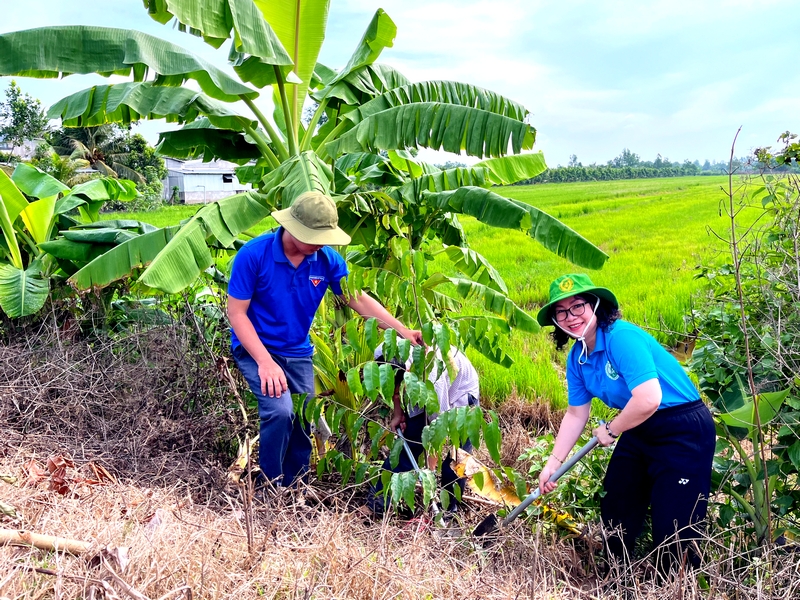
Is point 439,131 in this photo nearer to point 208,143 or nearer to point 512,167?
point 512,167

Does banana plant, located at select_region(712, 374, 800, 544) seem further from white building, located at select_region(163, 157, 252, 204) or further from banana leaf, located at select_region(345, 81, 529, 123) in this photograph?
white building, located at select_region(163, 157, 252, 204)

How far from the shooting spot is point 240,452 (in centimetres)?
344

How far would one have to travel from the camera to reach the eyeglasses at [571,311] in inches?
93.4

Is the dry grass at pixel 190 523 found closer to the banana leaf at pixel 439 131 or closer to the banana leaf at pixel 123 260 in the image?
the banana leaf at pixel 123 260

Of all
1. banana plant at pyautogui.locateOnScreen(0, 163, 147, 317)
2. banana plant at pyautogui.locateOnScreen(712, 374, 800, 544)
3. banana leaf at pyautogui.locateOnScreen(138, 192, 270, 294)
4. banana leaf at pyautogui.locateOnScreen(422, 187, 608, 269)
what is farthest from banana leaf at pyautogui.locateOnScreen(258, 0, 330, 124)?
banana plant at pyautogui.locateOnScreen(712, 374, 800, 544)

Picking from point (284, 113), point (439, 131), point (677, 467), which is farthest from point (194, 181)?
point (677, 467)

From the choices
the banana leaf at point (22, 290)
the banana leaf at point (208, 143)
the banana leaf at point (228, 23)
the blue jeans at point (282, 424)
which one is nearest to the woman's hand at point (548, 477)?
the blue jeans at point (282, 424)

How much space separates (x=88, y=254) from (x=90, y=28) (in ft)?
4.93

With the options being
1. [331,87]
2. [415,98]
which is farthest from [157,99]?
[415,98]

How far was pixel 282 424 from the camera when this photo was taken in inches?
109

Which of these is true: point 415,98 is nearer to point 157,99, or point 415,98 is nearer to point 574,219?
point 157,99

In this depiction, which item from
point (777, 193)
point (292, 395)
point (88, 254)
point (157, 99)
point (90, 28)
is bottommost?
point (292, 395)

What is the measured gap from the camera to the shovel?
7.89 feet

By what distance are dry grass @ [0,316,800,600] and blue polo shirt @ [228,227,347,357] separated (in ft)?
2.39
